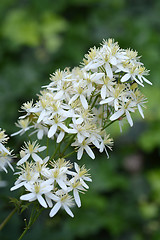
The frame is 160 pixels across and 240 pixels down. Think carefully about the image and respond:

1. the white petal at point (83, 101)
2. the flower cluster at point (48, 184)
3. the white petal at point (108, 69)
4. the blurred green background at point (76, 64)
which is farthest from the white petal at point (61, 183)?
the blurred green background at point (76, 64)

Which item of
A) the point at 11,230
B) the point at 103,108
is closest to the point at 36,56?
the point at 11,230

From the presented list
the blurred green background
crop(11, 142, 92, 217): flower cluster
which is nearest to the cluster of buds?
crop(11, 142, 92, 217): flower cluster

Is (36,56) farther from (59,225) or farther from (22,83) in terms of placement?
(59,225)

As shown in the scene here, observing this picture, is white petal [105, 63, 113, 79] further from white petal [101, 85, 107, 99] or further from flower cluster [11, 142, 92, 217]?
flower cluster [11, 142, 92, 217]

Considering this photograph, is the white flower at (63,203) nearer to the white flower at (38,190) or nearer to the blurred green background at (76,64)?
the white flower at (38,190)

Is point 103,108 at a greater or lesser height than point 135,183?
lesser
